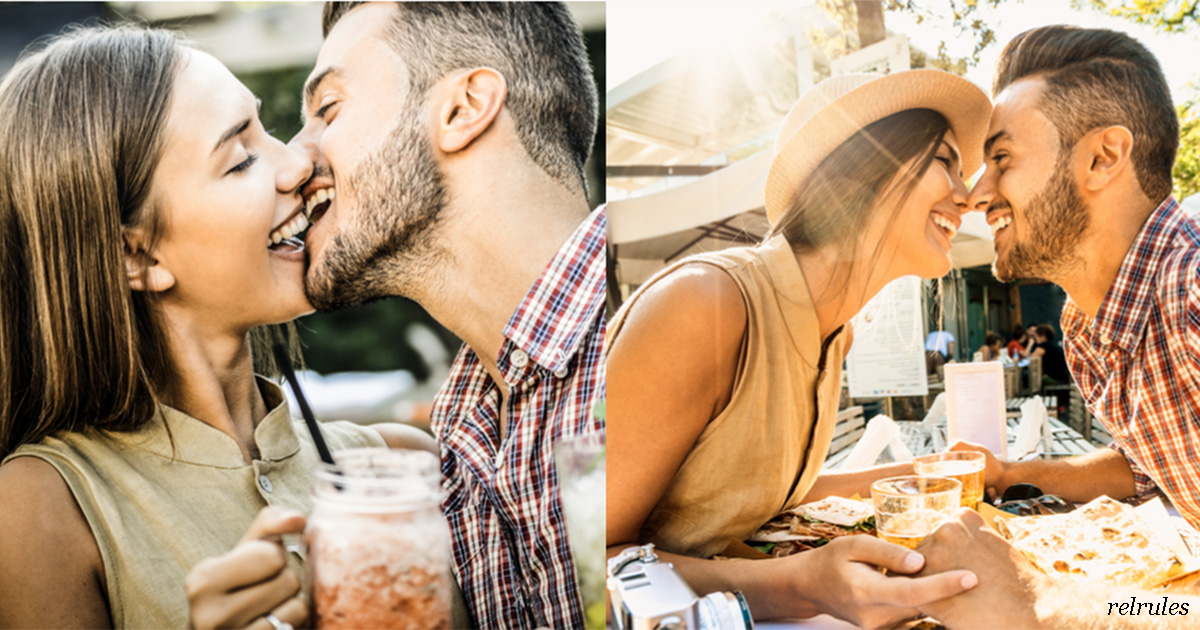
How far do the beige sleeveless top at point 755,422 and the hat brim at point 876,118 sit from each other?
14 cm

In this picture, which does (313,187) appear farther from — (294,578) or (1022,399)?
(1022,399)

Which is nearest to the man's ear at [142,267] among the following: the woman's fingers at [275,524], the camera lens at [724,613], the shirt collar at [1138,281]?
the woman's fingers at [275,524]

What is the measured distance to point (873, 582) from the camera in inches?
58.8

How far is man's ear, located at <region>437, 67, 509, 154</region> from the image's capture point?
1.40m

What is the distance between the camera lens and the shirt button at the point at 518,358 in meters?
1.48

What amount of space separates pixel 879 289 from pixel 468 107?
3.02 feet

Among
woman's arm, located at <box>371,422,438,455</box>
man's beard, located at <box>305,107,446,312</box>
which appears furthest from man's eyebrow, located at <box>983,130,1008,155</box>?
woman's arm, located at <box>371,422,438,455</box>

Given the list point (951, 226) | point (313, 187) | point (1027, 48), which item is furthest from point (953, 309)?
point (313, 187)

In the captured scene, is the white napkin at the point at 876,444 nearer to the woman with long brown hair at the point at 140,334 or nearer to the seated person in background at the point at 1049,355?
the seated person in background at the point at 1049,355

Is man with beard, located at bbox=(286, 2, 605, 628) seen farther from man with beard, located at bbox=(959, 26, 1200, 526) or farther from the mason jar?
man with beard, located at bbox=(959, 26, 1200, 526)

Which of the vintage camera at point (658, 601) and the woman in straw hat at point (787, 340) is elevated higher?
the woman in straw hat at point (787, 340)

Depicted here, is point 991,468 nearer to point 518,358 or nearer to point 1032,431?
point 1032,431

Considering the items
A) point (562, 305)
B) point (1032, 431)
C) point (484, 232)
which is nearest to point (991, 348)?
point (1032, 431)

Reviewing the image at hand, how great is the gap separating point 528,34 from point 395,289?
54 centimetres
